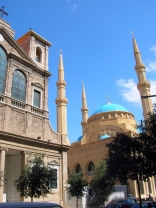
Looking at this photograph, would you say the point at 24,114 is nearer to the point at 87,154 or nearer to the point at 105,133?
the point at 87,154

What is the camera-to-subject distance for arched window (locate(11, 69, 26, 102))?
18859 mm

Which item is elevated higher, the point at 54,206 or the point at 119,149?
the point at 119,149

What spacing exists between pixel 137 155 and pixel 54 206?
1281 cm

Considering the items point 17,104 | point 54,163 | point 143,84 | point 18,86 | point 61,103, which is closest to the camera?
point 17,104

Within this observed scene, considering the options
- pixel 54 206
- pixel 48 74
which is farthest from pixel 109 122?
pixel 54 206

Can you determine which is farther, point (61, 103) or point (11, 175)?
point (61, 103)

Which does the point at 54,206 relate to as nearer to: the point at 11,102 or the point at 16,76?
the point at 11,102

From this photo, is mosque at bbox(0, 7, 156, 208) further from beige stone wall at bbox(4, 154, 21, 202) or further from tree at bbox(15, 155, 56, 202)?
tree at bbox(15, 155, 56, 202)

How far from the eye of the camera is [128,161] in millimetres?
16656

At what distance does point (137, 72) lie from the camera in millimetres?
44000

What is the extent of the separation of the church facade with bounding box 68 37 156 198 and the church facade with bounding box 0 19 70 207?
17829 millimetres

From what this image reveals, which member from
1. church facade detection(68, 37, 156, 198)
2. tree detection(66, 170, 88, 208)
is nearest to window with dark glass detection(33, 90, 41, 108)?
tree detection(66, 170, 88, 208)

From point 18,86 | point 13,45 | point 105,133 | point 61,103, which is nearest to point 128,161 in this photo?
point 18,86

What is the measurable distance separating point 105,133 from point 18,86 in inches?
1144
